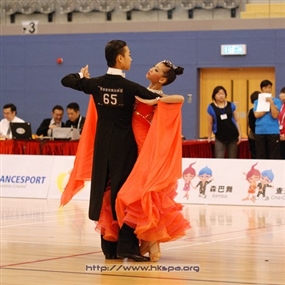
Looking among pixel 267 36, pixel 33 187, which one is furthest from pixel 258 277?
pixel 267 36

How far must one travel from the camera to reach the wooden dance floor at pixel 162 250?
5.19 m

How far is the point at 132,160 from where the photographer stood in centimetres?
613

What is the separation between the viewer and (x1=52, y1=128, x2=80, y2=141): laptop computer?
13.8m

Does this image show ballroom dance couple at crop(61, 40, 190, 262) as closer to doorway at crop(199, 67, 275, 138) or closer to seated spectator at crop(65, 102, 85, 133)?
seated spectator at crop(65, 102, 85, 133)

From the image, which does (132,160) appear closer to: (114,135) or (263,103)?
(114,135)

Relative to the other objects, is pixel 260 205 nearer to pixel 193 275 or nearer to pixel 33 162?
pixel 33 162

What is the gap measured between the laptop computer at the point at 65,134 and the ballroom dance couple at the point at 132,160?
24.9 ft

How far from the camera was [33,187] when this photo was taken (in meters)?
12.8

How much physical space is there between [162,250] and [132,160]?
104 centimetres

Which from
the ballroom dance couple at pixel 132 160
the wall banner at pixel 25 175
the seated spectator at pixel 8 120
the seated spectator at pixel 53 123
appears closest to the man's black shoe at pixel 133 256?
the ballroom dance couple at pixel 132 160

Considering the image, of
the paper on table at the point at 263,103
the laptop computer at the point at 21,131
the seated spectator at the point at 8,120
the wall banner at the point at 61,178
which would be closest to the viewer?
the wall banner at the point at 61,178

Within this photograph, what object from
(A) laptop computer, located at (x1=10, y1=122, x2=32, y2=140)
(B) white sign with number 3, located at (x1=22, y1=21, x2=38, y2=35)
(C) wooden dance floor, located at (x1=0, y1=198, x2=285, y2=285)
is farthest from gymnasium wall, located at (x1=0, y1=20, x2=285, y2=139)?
(C) wooden dance floor, located at (x1=0, y1=198, x2=285, y2=285)

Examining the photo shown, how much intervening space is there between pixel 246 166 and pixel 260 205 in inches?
24.2

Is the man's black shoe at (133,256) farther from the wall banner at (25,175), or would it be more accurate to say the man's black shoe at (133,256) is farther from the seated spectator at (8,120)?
the seated spectator at (8,120)
